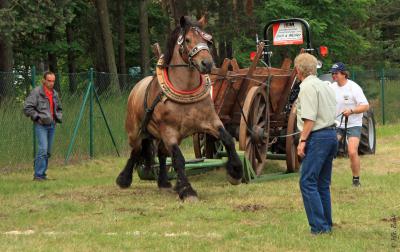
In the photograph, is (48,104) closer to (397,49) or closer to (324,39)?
(324,39)

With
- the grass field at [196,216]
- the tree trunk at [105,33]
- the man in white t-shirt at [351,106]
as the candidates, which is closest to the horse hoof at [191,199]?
the grass field at [196,216]

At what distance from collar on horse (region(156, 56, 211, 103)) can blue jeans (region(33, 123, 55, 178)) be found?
3643 millimetres

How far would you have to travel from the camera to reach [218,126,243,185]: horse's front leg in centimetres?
996

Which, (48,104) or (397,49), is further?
(397,49)

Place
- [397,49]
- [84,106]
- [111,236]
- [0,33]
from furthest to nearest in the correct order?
[397,49], [0,33], [84,106], [111,236]

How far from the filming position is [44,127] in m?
13.0

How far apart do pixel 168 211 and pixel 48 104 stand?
4.81 m

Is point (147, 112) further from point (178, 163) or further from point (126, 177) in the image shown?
point (126, 177)

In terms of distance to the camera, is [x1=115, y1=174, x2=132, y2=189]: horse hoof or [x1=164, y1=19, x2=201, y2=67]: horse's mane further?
[x1=115, y1=174, x2=132, y2=189]: horse hoof

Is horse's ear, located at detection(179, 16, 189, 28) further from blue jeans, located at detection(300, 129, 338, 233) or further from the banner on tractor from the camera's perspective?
the banner on tractor

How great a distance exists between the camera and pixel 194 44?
9711 mm

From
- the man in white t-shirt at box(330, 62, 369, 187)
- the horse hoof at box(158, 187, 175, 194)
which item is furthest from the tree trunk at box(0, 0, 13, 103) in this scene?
the man in white t-shirt at box(330, 62, 369, 187)

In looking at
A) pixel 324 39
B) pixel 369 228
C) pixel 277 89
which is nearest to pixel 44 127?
pixel 277 89

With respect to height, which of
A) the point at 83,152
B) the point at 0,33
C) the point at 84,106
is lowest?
the point at 83,152
